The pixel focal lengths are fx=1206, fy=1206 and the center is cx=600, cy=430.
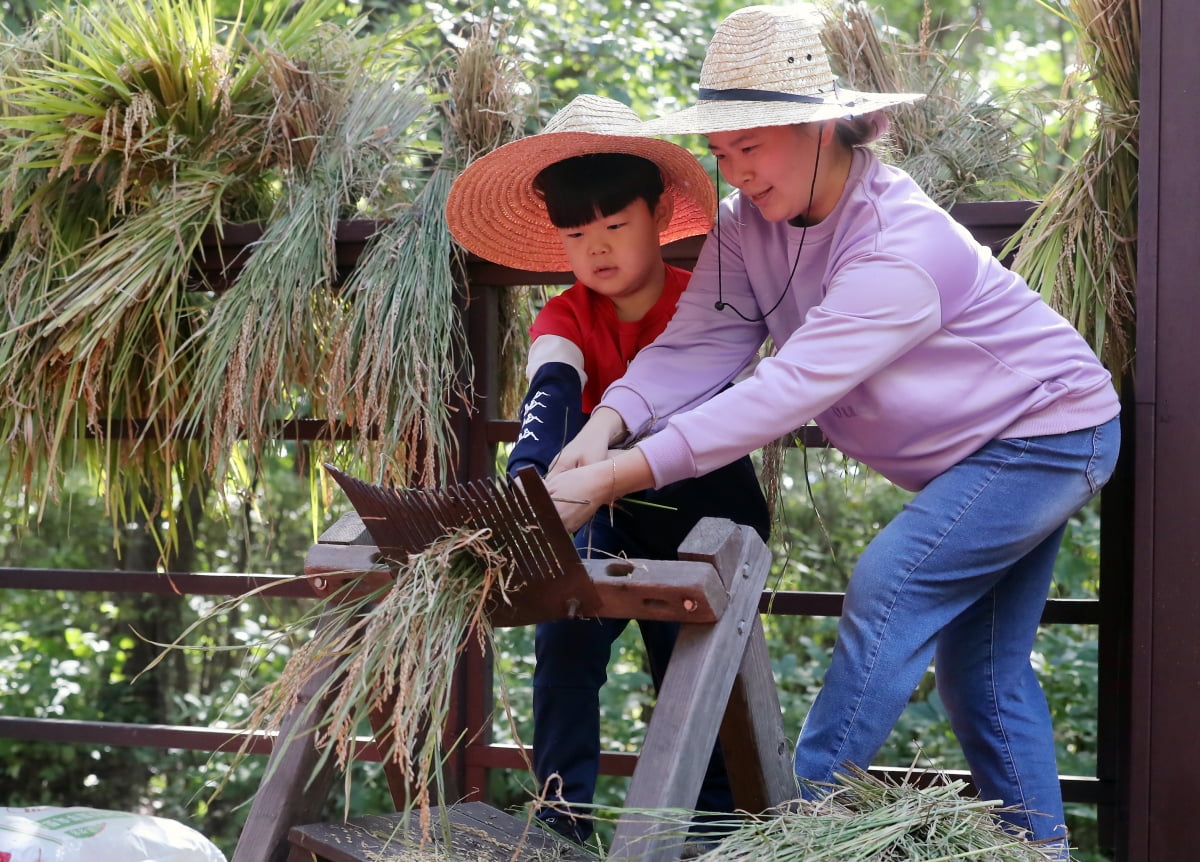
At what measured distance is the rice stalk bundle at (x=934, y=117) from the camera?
2.36 metres

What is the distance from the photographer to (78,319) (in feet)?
7.98

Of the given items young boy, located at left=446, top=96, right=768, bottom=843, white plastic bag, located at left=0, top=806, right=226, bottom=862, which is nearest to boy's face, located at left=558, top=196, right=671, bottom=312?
young boy, located at left=446, top=96, right=768, bottom=843

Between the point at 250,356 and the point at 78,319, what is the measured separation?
1.23 feet

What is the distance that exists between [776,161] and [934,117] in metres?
0.77

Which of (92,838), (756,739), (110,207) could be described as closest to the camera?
(756,739)

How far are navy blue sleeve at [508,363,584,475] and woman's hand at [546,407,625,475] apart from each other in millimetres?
61

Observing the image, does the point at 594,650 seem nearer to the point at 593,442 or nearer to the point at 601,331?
the point at 593,442

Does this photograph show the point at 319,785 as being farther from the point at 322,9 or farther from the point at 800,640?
the point at 800,640

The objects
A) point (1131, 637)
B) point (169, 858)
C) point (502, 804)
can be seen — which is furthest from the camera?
point (502, 804)

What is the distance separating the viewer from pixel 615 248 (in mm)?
2023

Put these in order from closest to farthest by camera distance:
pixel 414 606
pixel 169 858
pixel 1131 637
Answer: pixel 414 606 < pixel 1131 637 < pixel 169 858

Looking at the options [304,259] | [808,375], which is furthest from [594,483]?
[304,259]

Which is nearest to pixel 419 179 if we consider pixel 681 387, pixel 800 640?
pixel 681 387

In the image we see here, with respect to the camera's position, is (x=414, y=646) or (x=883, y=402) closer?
(x=414, y=646)
